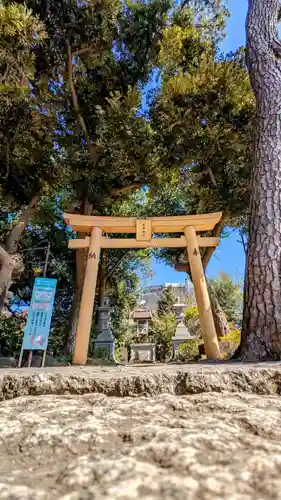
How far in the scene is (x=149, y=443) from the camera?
0.74 metres

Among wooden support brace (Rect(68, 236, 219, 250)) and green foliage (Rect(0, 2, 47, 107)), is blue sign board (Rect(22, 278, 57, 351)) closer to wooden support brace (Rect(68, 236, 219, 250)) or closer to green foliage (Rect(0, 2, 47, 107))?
wooden support brace (Rect(68, 236, 219, 250))

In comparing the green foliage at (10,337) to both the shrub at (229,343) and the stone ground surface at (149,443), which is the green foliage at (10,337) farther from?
the stone ground surface at (149,443)

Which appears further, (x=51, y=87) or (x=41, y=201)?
(x=41, y=201)

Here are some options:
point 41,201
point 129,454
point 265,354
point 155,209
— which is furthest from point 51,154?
point 129,454

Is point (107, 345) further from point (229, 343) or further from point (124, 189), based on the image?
point (124, 189)

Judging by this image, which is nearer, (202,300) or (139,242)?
(202,300)

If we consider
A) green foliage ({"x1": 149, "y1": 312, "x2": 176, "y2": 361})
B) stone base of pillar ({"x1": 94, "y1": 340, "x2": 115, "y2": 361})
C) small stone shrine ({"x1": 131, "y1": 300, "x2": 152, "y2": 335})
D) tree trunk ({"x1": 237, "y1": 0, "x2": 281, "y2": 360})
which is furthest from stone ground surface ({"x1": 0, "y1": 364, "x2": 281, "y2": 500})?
green foliage ({"x1": 149, "y1": 312, "x2": 176, "y2": 361})

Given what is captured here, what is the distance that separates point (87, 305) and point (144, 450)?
336cm

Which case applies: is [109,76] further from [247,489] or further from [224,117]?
[247,489]

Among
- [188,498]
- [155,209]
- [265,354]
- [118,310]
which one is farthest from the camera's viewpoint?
[118,310]

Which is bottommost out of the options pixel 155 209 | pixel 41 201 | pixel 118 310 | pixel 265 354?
pixel 265 354

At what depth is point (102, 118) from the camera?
6926mm

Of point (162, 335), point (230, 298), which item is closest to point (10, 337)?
point (162, 335)

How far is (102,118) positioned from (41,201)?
2666 millimetres
